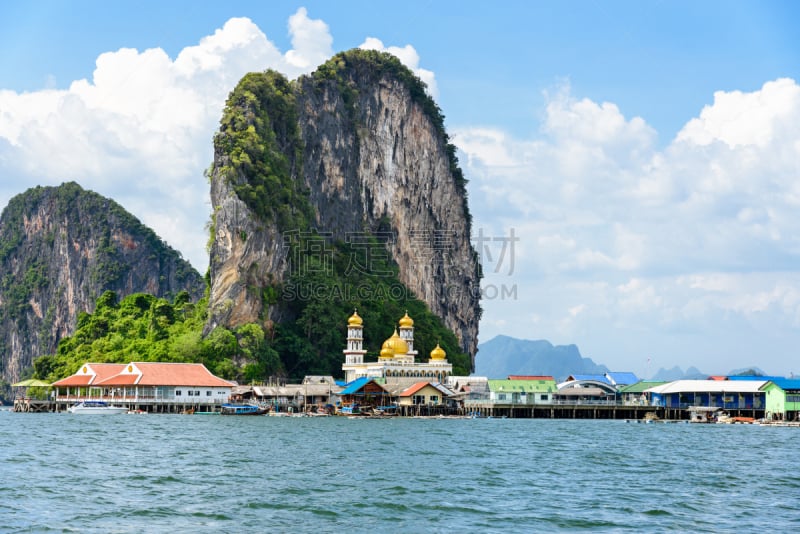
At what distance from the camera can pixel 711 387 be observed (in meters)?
100

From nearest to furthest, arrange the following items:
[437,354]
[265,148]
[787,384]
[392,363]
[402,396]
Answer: [787,384]
[402,396]
[392,363]
[437,354]
[265,148]

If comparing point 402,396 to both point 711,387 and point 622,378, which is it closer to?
point 711,387

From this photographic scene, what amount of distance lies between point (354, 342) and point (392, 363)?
861 centimetres

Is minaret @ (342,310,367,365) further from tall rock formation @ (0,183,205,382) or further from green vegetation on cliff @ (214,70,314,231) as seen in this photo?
tall rock formation @ (0,183,205,382)

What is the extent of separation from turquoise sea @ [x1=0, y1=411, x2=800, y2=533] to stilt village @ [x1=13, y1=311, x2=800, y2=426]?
26.4m

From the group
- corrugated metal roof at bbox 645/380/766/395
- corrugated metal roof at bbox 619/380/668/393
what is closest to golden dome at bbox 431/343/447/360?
corrugated metal roof at bbox 619/380/668/393

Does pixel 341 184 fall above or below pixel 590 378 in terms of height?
above

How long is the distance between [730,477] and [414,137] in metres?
112

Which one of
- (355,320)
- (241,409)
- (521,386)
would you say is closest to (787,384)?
(521,386)

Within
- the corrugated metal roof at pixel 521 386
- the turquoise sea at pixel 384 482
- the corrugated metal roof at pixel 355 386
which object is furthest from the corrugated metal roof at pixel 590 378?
the turquoise sea at pixel 384 482

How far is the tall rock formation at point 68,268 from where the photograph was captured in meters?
181

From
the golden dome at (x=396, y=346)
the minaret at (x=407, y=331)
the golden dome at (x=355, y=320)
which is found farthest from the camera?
the minaret at (x=407, y=331)

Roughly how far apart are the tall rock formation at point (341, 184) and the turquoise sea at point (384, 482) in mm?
42255

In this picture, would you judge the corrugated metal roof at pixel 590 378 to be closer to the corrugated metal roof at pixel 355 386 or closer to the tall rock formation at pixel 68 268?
the corrugated metal roof at pixel 355 386
